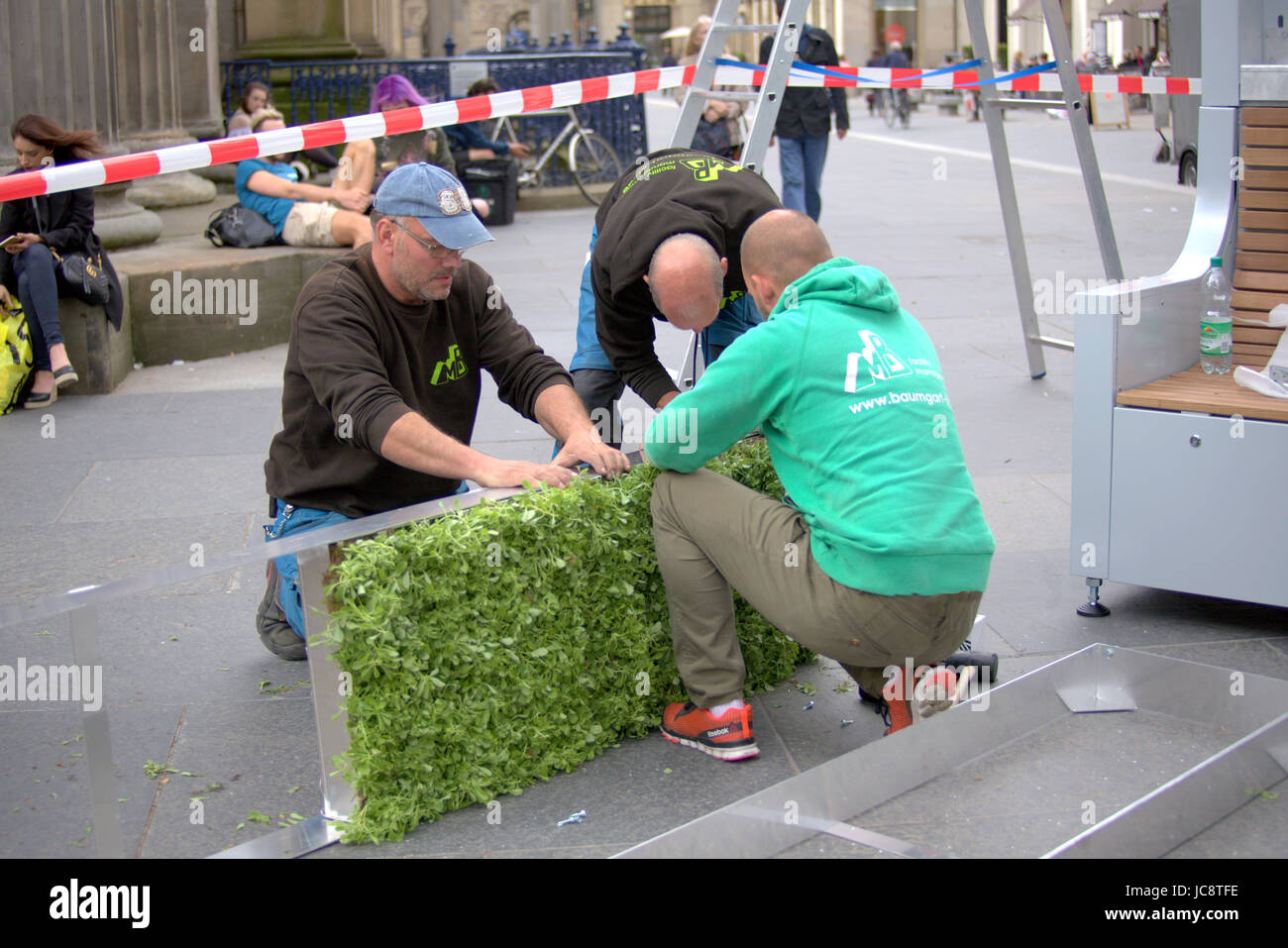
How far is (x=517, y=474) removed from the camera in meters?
3.28

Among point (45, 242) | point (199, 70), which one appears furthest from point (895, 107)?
point (45, 242)

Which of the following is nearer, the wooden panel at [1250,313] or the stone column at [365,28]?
the wooden panel at [1250,313]

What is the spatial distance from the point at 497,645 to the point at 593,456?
2.01 ft

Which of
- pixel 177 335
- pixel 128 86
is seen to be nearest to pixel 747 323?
pixel 177 335

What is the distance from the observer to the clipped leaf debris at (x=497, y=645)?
9.51 ft

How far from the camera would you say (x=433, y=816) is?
10.1ft

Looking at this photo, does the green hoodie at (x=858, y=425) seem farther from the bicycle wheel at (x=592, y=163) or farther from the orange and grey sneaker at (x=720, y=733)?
the bicycle wheel at (x=592, y=163)

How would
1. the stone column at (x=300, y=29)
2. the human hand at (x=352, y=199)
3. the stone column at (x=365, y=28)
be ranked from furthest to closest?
1. the stone column at (x=365, y=28)
2. the stone column at (x=300, y=29)
3. the human hand at (x=352, y=199)

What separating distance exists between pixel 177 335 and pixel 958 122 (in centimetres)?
2583

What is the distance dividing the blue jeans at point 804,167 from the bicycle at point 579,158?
12.6ft

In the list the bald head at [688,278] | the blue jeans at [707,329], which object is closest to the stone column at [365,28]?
the blue jeans at [707,329]

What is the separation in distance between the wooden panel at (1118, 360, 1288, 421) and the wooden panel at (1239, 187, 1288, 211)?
0.61 m

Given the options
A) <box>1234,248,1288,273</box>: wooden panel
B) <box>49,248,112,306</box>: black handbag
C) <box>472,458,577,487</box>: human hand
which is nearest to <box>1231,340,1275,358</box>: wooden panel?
<box>1234,248,1288,273</box>: wooden panel
